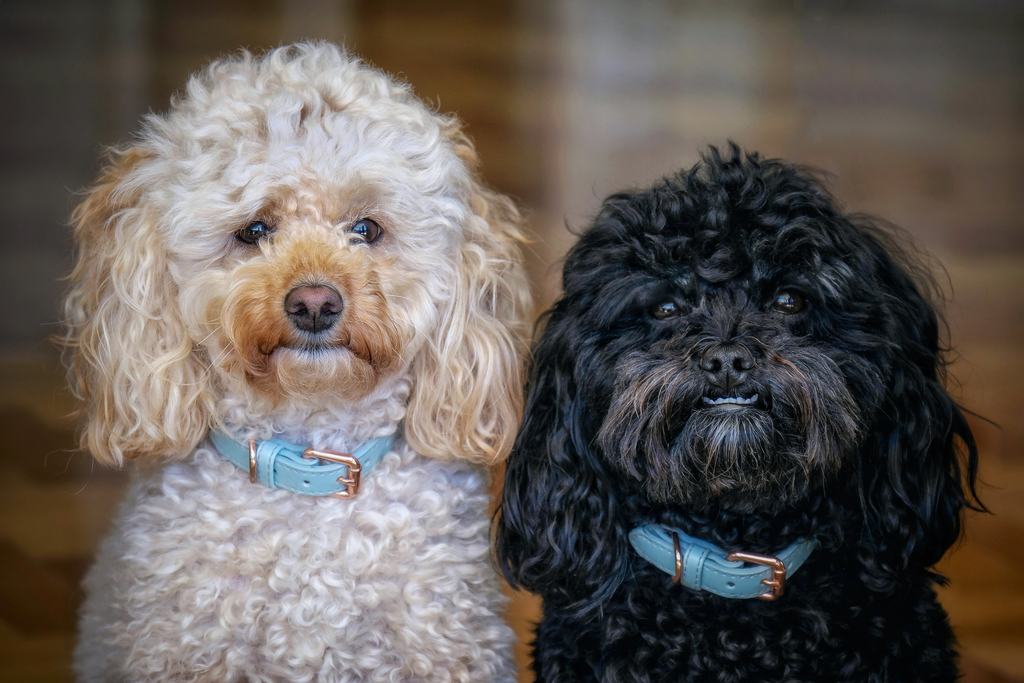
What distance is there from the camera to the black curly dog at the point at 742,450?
1235mm

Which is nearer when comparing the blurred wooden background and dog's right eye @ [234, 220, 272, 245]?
dog's right eye @ [234, 220, 272, 245]

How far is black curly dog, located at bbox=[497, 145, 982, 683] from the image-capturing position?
4.05 feet

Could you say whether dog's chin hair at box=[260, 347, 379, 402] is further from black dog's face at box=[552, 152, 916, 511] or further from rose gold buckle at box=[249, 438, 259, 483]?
black dog's face at box=[552, 152, 916, 511]

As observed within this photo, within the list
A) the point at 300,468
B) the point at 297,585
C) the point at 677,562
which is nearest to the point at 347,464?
the point at 300,468

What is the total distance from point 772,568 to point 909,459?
0.85 ft

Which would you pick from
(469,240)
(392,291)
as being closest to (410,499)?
(392,291)

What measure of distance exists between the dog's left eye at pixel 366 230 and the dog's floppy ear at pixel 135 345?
0.94ft

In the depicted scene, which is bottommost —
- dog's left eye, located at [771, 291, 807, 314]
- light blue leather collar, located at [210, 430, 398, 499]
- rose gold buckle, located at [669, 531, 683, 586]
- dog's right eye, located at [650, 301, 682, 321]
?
rose gold buckle, located at [669, 531, 683, 586]

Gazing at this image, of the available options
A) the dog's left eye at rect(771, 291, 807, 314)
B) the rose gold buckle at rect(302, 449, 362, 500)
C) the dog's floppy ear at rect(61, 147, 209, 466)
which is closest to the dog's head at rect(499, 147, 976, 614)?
the dog's left eye at rect(771, 291, 807, 314)

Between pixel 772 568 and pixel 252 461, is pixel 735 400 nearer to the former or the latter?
pixel 772 568

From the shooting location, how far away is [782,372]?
47.2 inches

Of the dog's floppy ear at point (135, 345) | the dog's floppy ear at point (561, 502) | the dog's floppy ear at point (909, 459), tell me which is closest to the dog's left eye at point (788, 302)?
the dog's floppy ear at point (909, 459)

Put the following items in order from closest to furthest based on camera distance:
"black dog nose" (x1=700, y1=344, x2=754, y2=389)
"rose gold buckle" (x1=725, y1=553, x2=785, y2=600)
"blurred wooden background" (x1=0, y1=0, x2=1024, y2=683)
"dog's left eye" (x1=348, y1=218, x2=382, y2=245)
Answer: "black dog nose" (x1=700, y1=344, x2=754, y2=389) < "rose gold buckle" (x1=725, y1=553, x2=785, y2=600) < "dog's left eye" (x1=348, y1=218, x2=382, y2=245) < "blurred wooden background" (x1=0, y1=0, x2=1024, y2=683)

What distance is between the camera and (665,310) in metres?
1.32
